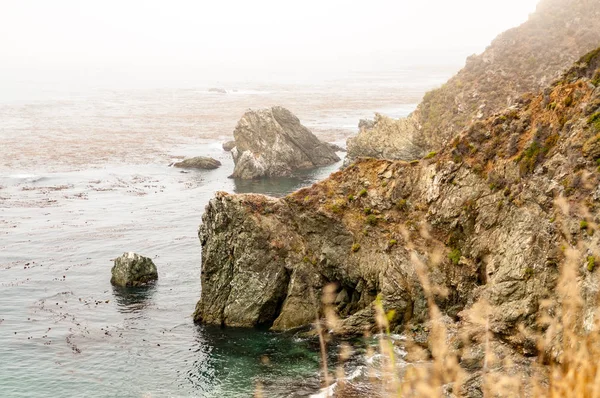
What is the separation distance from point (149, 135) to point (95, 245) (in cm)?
8618

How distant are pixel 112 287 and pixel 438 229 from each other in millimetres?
32909

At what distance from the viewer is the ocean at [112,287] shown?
39.6m

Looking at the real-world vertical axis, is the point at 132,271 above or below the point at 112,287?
above

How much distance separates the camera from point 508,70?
8388cm

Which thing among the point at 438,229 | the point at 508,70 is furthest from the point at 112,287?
the point at 508,70

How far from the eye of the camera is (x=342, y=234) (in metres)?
47.9

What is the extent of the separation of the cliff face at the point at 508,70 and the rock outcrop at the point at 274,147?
84.0 ft

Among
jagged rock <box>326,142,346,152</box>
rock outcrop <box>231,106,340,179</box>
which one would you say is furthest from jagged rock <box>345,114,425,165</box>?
jagged rock <box>326,142,346,152</box>

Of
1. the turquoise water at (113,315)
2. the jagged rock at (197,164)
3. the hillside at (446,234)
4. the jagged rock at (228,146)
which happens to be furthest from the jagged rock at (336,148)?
the hillside at (446,234)

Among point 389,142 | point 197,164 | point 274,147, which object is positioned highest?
point 389,142

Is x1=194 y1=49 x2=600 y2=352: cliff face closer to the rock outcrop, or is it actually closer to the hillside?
the hillside

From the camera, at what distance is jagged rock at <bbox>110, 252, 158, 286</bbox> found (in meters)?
58.2

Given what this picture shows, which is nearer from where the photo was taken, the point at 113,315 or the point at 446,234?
the point at 446,234

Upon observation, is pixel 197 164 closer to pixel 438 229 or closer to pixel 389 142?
pixel 389 142
